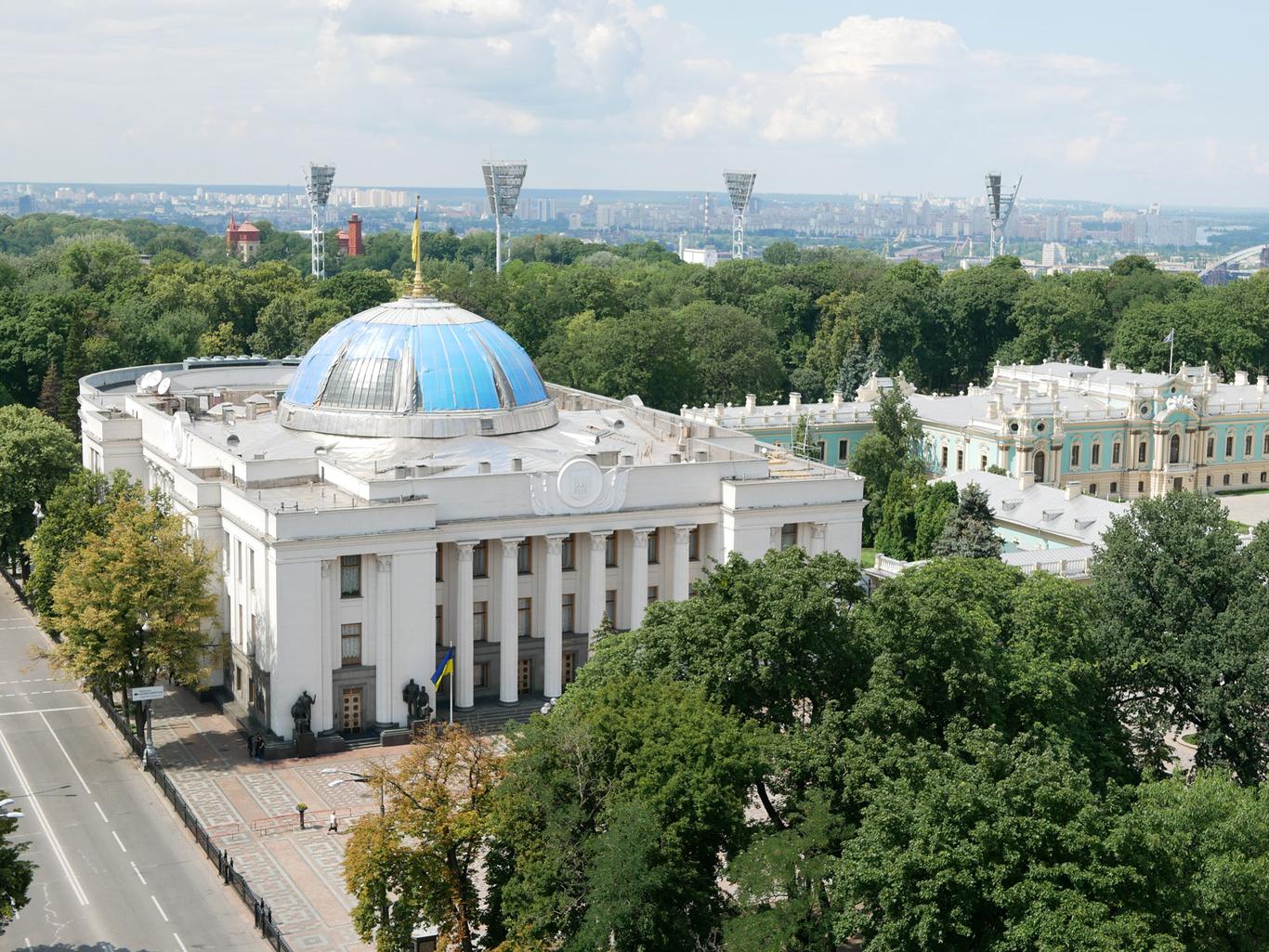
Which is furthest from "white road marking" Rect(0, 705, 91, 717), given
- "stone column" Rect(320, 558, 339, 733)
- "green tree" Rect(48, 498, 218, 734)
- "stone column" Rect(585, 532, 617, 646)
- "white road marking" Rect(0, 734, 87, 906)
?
"stone column" Rect(585, 532, 617, 646)

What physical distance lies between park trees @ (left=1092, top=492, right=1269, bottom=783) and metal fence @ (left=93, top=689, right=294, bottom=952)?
77.5 feet

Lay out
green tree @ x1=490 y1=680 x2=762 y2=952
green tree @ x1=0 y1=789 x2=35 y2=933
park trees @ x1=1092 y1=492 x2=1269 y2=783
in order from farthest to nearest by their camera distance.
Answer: park trees @ x1=1092 y1=492 x2=1269 y2=783 < green tree @ x1=0 y1=789 x2=35 y2=933 < green tree @ x1=490 y1=680 x2=762 y2=952

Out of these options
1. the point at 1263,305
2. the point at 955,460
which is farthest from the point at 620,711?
the point at 1263,305

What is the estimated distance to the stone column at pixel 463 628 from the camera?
63531mm

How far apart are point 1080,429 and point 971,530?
36.0m

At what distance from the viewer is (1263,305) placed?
149 m

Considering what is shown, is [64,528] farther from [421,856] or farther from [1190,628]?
[1190,628]

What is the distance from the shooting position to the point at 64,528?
228 feet

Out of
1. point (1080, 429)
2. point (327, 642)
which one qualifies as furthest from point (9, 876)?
point (1080, 429)

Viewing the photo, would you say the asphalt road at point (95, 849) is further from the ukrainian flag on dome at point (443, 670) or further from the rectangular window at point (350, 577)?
the ukrainian flag on dome at point (443, 670)

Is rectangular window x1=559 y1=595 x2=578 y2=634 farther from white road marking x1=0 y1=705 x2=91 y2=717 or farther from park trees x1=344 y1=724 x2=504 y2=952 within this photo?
park trees x1=344 y1=724 x2=504 y2=952

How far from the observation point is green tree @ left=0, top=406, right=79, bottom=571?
80.6 metres

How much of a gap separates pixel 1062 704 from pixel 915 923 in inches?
430

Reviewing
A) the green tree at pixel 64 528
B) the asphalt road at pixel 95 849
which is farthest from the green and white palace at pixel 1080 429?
the asphalt road at pixel 95 849
